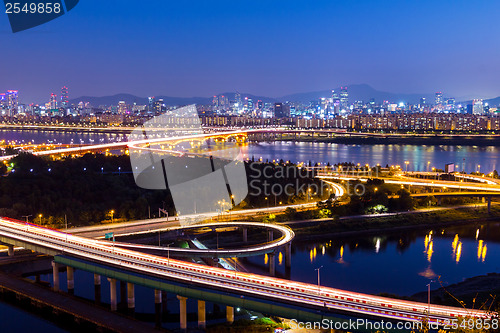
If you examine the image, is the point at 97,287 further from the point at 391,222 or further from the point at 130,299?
the point at 391,222

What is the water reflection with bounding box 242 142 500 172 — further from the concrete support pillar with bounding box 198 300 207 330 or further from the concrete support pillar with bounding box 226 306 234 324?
the concrete support pillar with bounding box 198 300 207 330

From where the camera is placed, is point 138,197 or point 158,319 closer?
point 158,319

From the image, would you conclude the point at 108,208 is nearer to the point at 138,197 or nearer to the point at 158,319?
the point at 138,197

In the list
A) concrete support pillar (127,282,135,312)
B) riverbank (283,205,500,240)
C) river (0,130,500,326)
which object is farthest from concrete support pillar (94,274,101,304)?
riverbank (283,205,500,240)

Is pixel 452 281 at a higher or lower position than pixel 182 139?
lower

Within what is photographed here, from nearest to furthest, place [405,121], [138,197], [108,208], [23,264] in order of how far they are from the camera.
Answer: [23,264] < [108,208] < [138,197] < [405,121]

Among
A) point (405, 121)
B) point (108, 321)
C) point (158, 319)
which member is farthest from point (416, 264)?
point (405, 121)

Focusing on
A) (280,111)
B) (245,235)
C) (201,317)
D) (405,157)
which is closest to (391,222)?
(245,235)

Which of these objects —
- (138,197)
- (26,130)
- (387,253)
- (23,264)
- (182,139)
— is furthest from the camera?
(26,130)
